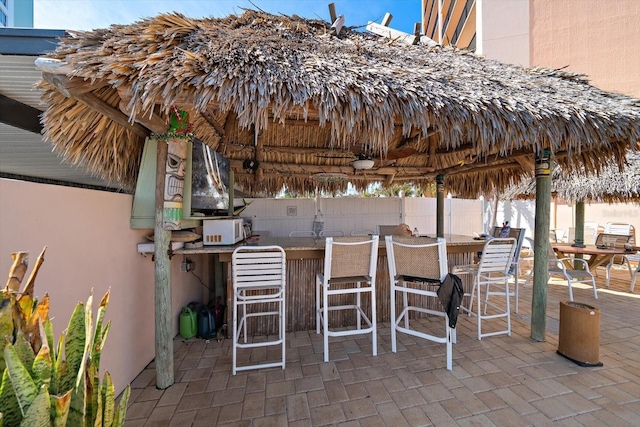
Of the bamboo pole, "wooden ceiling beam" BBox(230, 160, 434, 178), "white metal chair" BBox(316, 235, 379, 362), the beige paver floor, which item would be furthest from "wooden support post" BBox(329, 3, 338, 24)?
the bamboo pole

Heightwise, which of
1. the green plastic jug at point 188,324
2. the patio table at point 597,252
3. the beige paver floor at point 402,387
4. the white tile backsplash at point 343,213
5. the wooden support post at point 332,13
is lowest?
the beige paver floor at point 402,387

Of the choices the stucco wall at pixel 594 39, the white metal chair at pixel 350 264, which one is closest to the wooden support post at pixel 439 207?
the white metal chair at pixel 350 264

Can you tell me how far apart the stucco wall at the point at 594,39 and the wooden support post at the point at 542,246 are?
35.7 ft

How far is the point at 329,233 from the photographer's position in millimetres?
6016

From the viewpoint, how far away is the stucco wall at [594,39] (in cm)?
959

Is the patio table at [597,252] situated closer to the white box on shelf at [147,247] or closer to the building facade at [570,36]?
the building facade at [570,36]

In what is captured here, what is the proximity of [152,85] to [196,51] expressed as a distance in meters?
0.55

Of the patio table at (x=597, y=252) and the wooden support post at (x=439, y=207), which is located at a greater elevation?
the wooden support post at (x=439, y=207)

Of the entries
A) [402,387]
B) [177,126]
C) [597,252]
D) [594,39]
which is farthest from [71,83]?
[594,39]

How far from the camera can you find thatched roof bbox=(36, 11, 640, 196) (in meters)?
1.96

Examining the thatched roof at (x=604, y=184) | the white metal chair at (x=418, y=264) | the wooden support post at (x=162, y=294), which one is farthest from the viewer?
the thatched roof at (x=604, y=184)

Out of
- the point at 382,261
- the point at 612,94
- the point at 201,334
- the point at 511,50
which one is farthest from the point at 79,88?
the point at 511,50

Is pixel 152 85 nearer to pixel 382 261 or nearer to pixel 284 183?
pixel 382 261

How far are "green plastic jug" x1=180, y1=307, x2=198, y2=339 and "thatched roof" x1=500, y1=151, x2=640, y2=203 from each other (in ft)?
23.1
